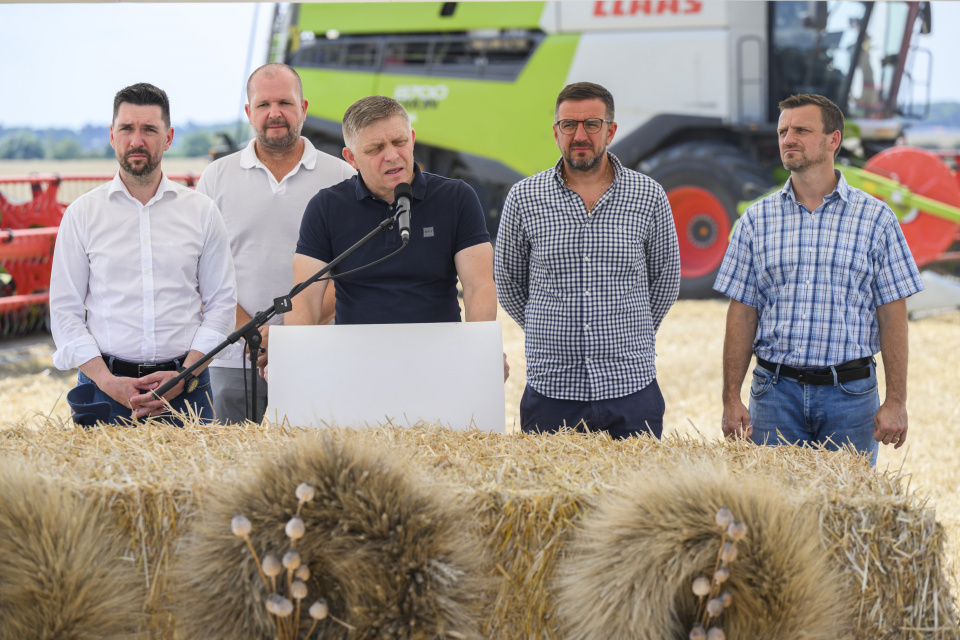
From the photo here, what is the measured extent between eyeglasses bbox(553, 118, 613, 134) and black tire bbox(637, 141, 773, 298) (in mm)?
6326

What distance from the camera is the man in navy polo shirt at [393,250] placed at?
7.81 feet

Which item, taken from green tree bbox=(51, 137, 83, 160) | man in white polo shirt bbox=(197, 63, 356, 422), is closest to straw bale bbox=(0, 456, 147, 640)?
man in white polo shirt bbox=(197, 63, 356, 422)

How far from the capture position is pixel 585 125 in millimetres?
2484

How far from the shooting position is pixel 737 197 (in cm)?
866

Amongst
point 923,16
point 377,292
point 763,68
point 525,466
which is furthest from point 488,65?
point 525,466

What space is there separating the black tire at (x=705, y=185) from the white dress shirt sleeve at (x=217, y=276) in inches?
266

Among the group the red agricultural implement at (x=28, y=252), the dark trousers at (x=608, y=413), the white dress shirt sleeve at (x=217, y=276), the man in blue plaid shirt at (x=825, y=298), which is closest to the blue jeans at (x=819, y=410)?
the man in blue plaid shirt at (x=825, y=298)

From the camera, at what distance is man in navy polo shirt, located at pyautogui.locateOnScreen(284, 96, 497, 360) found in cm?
238

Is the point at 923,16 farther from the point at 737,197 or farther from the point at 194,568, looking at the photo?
the point at 194,568

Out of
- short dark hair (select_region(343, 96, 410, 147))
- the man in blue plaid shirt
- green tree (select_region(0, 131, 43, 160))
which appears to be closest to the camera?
short dark hair (select_region(343, 96, 410, 147))

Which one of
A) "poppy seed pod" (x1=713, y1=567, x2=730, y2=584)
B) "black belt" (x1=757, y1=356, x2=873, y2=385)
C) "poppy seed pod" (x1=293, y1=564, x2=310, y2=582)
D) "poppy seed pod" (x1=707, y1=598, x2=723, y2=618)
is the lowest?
"poppy seed pod" (x1=707, y1=598, x2=723, y2=618)

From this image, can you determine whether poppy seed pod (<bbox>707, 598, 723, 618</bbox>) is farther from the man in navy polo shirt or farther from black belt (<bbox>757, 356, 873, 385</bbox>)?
black belt (<bbox>757, 356, 873, 385</bbox>)

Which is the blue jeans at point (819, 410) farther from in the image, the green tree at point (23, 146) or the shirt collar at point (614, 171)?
the green tree at point (23, 146)

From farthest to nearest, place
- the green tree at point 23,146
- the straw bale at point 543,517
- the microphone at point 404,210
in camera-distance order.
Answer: the green tree at point 23,146 → the microphone at point 404,210 → the straw bale at point 543,517
